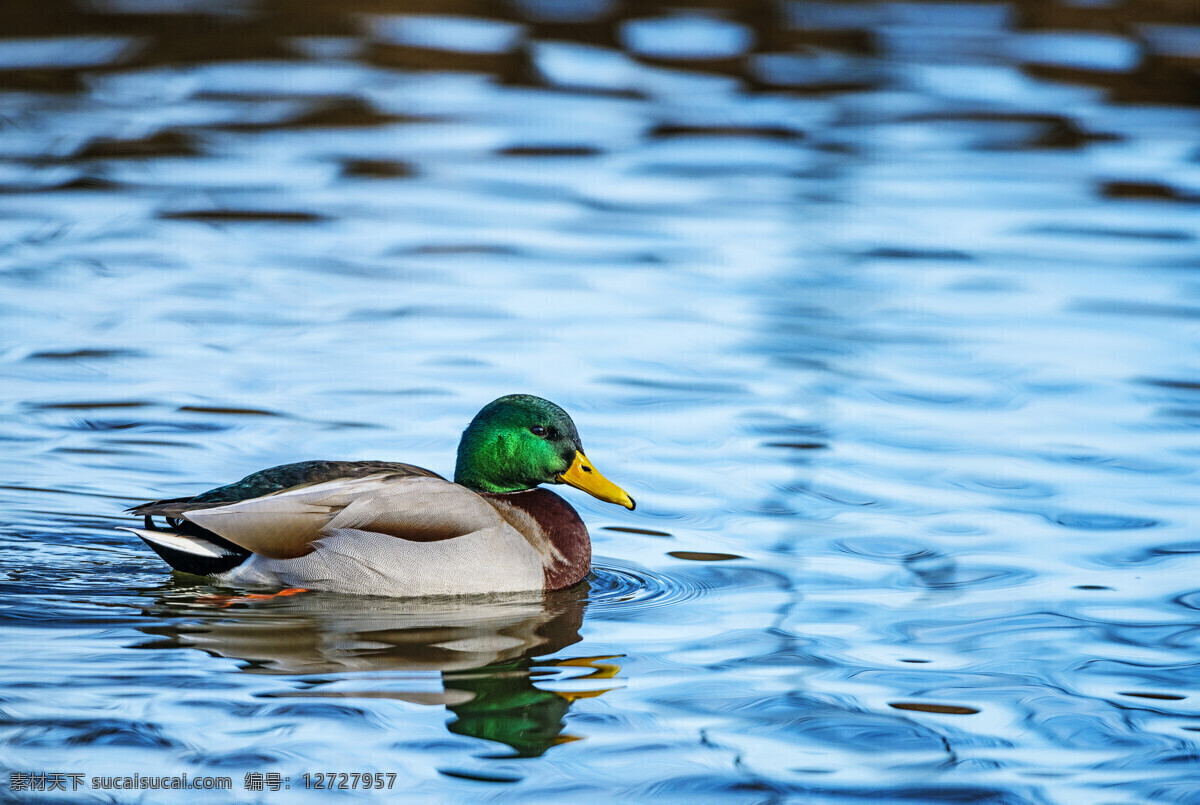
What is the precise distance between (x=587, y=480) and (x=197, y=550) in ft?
4.72

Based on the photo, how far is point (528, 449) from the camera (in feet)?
22.9

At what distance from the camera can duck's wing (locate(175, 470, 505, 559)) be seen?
21.3 ft

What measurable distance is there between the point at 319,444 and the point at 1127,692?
12.4ft

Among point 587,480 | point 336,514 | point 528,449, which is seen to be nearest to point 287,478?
point 336,514

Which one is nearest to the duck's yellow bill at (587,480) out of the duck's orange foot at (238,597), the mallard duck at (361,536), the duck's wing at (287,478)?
the mallard duck at (361,536)

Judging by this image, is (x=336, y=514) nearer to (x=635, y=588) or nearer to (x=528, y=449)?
(x=528, y=449)

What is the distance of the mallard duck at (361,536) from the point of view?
6.53 meters

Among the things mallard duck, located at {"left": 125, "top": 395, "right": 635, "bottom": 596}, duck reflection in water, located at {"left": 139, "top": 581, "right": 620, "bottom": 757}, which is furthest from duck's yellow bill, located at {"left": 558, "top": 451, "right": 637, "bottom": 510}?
duck reflection in water, located at {"left": 139, "top": 581, "right": 620, "bottom": 757}

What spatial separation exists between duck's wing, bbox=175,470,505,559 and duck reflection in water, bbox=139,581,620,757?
0.21 m

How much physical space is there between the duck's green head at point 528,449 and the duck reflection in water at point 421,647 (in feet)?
1.38

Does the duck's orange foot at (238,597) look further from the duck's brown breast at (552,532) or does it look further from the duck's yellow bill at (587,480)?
the duck's yellow bill at (587,480)

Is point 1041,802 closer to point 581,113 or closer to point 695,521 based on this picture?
point 695,521

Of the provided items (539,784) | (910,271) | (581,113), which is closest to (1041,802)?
(539,784)

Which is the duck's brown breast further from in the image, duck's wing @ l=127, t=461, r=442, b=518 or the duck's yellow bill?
duck's wing @ l=127, t=461, r=442, b=518
